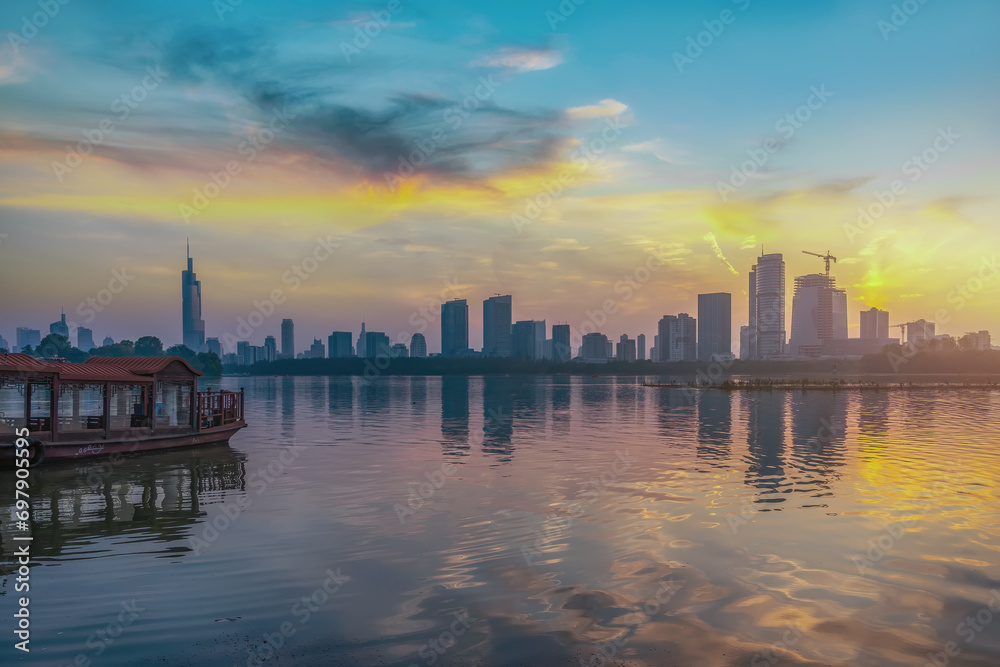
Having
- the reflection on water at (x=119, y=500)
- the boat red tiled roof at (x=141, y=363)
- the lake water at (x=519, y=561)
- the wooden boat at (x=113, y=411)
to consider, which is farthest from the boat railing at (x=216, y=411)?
the lake water at (x=519, y=561)

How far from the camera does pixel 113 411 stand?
49906 millimetres

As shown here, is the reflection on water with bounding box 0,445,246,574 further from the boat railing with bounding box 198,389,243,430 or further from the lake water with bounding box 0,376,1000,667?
the boat railing with bounding box 198,389,243,430

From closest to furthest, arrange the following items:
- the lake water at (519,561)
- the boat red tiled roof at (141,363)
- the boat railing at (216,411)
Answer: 1. the lake water at (519,561)
2. the boat red tiled roof at (141,363)
3. the boat railing at (216,411)

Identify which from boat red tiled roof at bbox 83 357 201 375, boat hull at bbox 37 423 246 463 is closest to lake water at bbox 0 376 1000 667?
boat hull at bbox 37 423 246 463

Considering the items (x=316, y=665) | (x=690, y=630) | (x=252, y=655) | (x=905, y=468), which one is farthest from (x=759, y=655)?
(x=905, y=468)

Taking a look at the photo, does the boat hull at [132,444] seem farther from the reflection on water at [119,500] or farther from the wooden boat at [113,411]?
the reflection on water at [119,500]

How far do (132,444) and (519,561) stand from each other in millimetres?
34433

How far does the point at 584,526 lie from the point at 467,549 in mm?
4956

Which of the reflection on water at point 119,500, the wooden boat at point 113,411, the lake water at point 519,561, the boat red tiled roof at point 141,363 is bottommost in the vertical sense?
the reflection on water at point 119,500

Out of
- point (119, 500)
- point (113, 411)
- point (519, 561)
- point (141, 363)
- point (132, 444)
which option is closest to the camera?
point (519, 561)

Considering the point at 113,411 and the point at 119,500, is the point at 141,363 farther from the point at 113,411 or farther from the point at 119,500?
the point at 119,500

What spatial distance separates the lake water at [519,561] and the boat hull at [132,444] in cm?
106

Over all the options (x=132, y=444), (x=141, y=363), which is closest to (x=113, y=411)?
(x=141, y=363)

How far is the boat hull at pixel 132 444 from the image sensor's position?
121ft
